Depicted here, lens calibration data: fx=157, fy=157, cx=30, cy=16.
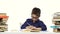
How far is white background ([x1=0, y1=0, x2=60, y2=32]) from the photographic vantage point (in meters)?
2.66

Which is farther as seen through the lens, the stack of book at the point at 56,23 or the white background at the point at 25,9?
the white background at the point at 25,9

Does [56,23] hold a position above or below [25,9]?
below

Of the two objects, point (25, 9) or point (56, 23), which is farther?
point (25, 9)

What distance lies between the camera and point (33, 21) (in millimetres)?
1937

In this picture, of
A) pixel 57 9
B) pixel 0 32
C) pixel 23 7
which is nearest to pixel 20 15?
pixel 23 7

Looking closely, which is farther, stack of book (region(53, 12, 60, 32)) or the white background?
the white background

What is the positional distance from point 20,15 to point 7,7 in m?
0.26

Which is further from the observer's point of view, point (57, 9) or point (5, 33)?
point (57, 9)

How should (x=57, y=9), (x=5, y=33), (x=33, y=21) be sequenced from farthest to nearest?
(x=57, y=9)
(x=33, y=21)
(x=5, y=33)

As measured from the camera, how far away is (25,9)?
2680 millimetres

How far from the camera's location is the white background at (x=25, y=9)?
2658mm

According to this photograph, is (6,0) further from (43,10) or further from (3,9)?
(43,10)

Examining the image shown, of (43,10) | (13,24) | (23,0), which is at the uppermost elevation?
(23,0)

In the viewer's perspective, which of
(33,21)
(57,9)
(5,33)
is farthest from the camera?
(57,9)
